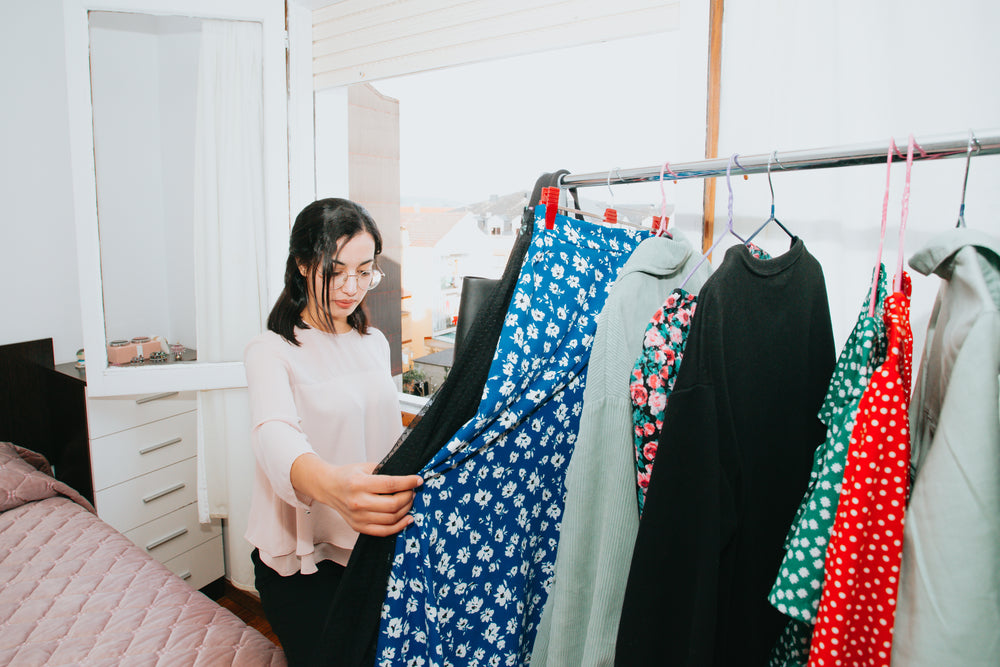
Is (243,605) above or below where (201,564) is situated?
below

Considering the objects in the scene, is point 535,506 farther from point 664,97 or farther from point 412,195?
point 412,195

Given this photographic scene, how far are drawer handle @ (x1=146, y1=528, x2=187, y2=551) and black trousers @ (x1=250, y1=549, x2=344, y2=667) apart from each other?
44.0 inches

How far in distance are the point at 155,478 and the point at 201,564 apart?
46 cm

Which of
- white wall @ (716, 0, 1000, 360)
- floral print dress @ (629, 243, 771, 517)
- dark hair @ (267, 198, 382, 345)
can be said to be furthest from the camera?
dark hair @ (267, 198, 382, 345)

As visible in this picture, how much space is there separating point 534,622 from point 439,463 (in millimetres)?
417

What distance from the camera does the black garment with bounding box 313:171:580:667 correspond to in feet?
2.36

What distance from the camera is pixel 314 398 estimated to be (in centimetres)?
132

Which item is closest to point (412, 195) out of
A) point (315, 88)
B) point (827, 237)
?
point (315, 88)

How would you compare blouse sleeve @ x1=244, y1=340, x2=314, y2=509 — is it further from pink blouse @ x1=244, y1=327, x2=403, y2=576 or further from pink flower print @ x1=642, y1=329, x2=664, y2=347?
pink flower print @ x1=642, y1=329, x2=664, y2=347

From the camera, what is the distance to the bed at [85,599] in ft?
3.98

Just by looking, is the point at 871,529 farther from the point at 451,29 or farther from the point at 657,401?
the point at 451,29

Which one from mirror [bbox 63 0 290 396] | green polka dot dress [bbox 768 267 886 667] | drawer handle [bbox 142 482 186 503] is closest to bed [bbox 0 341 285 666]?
drawer handle [bbox 142 482 186 503]

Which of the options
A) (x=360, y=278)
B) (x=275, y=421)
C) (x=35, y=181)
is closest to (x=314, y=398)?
(x=275, y=421)

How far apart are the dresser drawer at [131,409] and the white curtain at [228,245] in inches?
6.7
